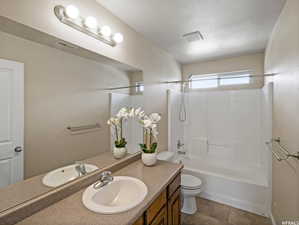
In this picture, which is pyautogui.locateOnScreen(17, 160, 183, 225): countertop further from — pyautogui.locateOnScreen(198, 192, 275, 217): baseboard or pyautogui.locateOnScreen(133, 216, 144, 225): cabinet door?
pyautogui.locateOnScreen(198, 192, 275, 217): baseboard

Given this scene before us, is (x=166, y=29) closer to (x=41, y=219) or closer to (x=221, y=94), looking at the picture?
(x=221, y=94)

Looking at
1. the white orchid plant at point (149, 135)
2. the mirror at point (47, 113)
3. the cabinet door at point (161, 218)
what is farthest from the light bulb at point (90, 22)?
the cabinet door at point (161, 218)

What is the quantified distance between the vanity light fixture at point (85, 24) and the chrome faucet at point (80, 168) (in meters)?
1.16

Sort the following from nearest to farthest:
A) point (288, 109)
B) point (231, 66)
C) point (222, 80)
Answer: point (288, 109), point (231, 66), point (222, 80)

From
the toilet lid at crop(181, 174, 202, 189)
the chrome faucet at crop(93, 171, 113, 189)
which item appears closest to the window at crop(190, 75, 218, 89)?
the toilet lid at crop(181, 174, 202, 189)

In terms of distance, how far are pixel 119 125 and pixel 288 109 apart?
170 centimetres

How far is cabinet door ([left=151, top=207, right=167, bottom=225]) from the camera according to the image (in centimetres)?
111

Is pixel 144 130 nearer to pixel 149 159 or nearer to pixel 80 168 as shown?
pixel 149 159

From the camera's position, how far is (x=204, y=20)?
6.05 ft

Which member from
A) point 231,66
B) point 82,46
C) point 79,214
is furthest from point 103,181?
point 231,66

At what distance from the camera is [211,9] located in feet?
5.36

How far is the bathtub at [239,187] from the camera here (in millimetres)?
2115

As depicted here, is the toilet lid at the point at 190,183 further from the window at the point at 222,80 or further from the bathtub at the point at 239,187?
the window at the point at 222,80

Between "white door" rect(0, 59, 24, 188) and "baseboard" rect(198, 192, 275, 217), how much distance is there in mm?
2546
